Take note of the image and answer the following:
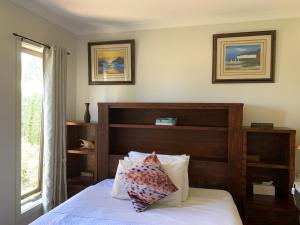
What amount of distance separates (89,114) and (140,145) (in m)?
0.77

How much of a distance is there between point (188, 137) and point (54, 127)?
1524mm

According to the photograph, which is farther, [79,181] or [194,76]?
[79,181]

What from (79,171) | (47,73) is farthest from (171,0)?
(79,171)

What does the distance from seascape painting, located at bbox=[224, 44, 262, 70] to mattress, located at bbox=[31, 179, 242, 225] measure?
1.41 metres

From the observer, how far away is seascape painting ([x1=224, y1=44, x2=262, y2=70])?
2.74m

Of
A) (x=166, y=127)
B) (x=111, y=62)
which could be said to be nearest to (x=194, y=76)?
(x=166, y=127)

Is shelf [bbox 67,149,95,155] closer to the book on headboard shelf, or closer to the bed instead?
the bed

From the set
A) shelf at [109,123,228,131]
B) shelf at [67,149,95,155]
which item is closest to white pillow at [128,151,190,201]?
shelf at [109,123,228,131]

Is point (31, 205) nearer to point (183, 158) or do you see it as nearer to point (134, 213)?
point (134, 213)

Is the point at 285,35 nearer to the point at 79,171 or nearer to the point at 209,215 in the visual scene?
the point at 209,215

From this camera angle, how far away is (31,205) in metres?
2.63

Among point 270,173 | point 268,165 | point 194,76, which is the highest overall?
point 194,76

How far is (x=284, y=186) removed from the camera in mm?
2648

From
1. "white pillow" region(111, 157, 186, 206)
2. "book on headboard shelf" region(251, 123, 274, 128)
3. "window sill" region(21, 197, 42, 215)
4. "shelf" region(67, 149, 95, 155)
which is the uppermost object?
"book on headboard shelf" region(251, 123, 274, 128)
